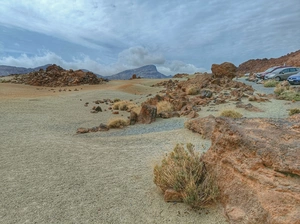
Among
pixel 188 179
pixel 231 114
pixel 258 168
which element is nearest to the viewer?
pixel 258 168

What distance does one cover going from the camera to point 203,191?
411 centimetres

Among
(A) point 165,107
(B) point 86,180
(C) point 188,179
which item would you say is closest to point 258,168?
(C) point 188,179

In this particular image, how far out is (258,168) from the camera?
11.9ft

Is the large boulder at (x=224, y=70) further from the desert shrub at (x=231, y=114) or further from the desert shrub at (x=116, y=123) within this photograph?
the desert shrub at (x=116, y=123)

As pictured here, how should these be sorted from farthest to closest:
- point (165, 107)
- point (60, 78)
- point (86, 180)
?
point (60, 78)
point (165, 107)
point (86, 180)

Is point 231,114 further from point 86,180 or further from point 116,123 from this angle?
point 86,180

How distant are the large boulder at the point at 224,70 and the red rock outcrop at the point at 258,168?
84.9ft

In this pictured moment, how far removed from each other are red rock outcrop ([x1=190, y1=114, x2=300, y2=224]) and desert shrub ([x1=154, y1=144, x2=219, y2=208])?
167 millimetres

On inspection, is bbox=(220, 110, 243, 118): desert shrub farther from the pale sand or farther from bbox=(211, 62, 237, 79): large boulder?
bbox=(211, 62, 237, 79): large boulder

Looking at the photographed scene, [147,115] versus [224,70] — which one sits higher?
[224,70]

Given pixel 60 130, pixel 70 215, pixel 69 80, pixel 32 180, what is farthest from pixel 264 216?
pixel 69 80

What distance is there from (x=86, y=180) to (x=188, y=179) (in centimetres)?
236

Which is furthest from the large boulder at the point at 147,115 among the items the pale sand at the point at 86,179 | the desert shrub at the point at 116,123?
the pale sand at the point at 86,179

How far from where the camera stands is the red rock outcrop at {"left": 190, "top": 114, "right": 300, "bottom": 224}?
10.4ft
